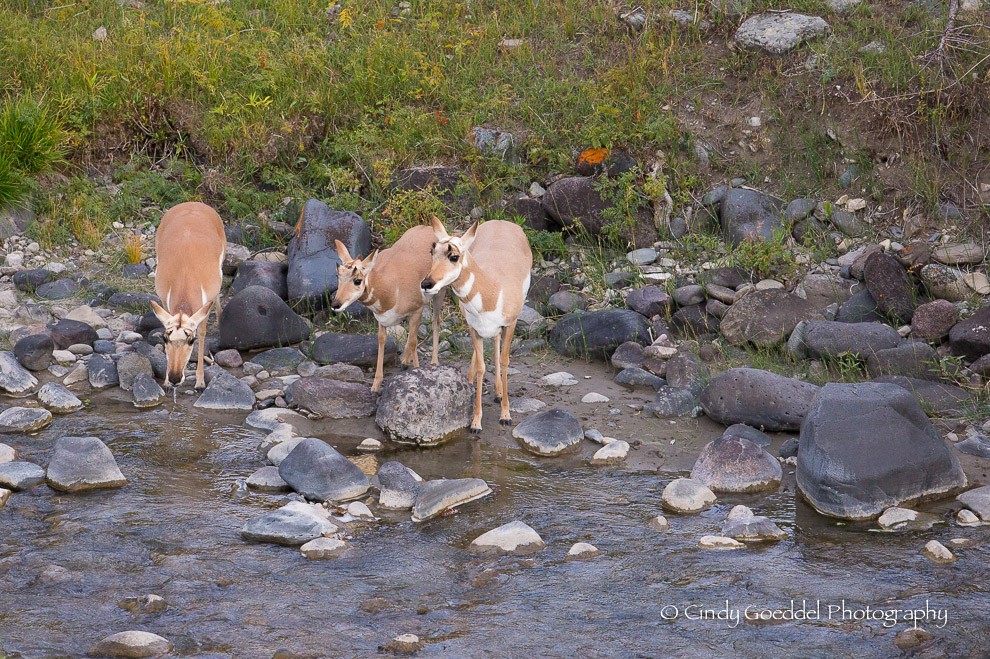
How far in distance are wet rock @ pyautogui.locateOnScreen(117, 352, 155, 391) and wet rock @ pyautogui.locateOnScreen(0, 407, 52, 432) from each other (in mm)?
817

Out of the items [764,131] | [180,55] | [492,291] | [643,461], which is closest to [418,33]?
[180,55]

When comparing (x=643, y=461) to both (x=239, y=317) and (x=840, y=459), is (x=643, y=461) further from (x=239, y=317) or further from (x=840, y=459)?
(x=239, y=317)

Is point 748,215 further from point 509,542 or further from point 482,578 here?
point 482,578

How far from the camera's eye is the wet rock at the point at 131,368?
8.83 meters

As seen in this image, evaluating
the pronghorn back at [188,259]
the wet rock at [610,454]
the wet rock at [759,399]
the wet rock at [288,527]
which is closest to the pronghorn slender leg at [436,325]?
the pronghorn back at [188,259]

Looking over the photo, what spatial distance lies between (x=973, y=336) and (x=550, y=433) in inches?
142

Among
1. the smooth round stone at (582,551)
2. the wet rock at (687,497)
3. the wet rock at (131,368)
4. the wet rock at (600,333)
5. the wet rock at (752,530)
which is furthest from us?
the wet rock at (600,333)

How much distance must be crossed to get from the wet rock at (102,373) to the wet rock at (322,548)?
3586 millimetres

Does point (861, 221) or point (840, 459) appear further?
point (861, 221)

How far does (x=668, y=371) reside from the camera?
344 inches

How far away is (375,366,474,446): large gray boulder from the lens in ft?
25.6

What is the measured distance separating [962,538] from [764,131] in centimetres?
671

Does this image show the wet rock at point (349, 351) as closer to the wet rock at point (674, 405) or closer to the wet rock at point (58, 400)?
the wet rock at point (58, 400)

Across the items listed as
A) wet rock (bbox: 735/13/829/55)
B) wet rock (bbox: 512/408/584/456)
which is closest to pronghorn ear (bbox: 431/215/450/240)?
wet rock (bbox: 512/408/584/456)
